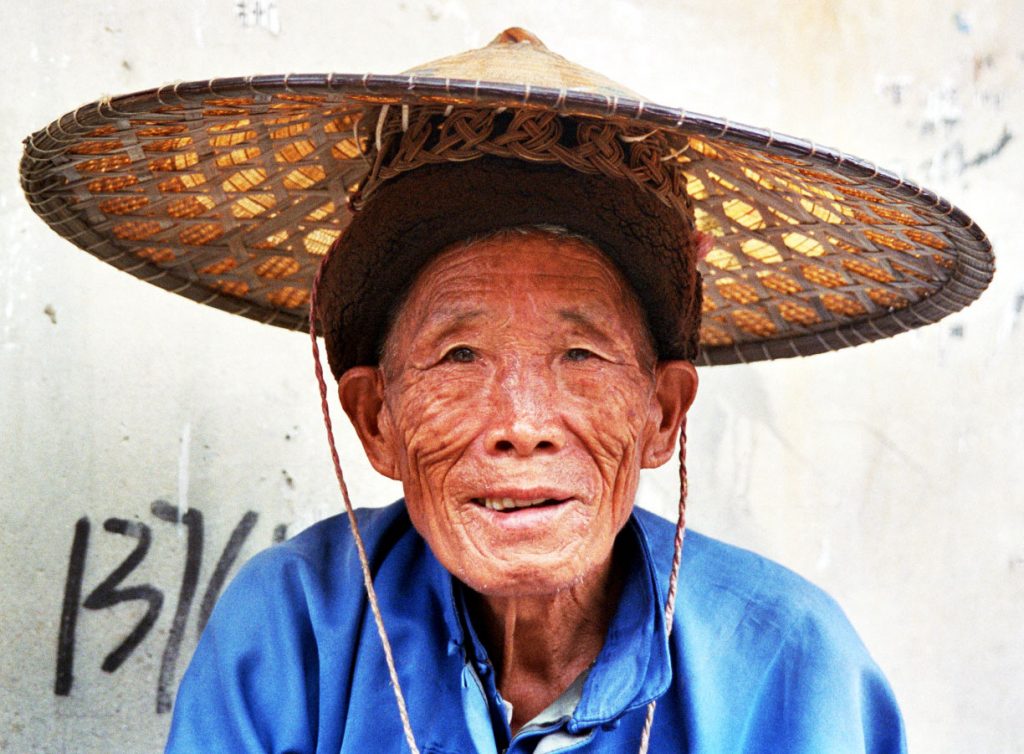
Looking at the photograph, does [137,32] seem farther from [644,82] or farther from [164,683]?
[164,683]

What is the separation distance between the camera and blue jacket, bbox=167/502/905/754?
2062 mm

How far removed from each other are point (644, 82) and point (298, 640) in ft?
5.91

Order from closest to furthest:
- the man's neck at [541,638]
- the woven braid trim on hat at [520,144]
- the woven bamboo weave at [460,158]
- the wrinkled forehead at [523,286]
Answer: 1. the woven bamboo weave at [460,158]
2. the woven braid trim on hat at [520,144]
3. the wrinkled forehead at [523,286]
4. the man's neck at [541,638]

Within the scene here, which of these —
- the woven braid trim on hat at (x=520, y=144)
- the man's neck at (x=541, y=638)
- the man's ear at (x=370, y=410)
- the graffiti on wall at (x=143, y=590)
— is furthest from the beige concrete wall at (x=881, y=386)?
the woven braid trim on hat at (x=520, y=144)

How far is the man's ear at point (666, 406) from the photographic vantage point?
226cm

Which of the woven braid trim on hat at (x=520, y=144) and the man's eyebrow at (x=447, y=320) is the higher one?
the woven braid trim on hat at (x=520, y=144)

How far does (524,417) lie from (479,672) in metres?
0.47

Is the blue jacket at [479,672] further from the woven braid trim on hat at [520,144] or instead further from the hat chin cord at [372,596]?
the woven braid trim on hat at [520,144]

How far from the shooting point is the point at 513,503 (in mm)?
1975

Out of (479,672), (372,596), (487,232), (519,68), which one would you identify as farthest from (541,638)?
(519,68)

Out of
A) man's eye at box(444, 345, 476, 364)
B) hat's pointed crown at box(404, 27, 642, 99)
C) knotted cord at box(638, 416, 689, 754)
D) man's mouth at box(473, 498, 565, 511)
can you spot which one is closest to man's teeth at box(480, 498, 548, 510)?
man's mouth at box(473, 498, 565, 511)

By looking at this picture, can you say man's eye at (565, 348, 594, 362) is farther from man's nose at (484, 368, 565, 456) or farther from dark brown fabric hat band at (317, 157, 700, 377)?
dark brown fabric hat band at (317, 157, 700, 377)

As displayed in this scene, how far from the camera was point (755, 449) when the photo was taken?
3.33 m

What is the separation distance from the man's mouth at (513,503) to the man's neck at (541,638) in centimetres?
27
